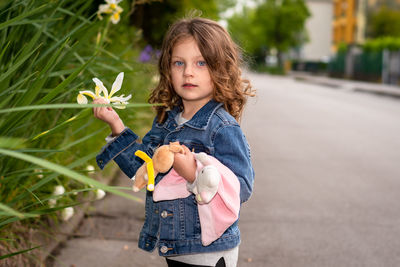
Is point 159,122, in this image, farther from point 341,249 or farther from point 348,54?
point 348,54

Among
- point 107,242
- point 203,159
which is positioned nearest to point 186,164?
point 203,159

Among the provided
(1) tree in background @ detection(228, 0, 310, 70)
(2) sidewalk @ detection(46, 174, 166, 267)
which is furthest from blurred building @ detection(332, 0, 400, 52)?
(2) sidewalk @ detection(46, 174, 166, 267)

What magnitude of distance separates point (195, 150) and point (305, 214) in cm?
282

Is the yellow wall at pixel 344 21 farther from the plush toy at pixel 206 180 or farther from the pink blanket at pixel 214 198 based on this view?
the plush toy at pixel 206 180

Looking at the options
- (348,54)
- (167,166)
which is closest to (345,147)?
(167,166)

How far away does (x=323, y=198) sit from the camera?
17.0ft

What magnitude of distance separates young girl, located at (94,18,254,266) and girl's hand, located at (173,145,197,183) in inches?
6.9

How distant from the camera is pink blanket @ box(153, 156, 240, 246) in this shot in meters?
1.79

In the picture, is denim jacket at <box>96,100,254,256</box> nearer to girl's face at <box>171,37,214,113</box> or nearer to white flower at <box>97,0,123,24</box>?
girl's face at <box>171,37,214,113</box>

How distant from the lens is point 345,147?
8.27 metres

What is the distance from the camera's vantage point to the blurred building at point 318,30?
6569 cm

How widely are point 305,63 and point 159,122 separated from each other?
54.3m

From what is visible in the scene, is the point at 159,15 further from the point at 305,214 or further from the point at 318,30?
the point at 318,30

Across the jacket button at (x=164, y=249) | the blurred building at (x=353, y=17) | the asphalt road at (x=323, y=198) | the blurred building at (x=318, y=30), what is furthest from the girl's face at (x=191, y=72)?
the blurred building at (x=318, y=30)
